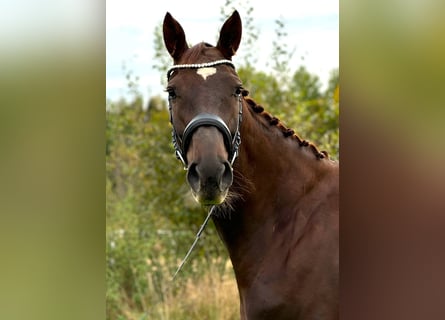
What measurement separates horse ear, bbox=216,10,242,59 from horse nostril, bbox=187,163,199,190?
0.59 meters

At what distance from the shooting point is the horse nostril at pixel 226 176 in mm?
2420

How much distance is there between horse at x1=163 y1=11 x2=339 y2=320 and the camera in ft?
8.39

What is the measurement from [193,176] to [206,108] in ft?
0.92

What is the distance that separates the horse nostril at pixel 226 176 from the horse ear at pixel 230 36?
57cm

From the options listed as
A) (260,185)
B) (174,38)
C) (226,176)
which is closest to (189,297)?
(260,185)

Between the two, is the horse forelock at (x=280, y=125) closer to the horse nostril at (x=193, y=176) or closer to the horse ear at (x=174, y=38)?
the horse ear at (x=174, y=38)

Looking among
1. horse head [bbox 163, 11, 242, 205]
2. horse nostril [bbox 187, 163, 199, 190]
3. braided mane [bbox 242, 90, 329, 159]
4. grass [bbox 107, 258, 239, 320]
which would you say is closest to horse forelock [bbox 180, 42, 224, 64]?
horse head [bbox 163, 11, 242, 205]

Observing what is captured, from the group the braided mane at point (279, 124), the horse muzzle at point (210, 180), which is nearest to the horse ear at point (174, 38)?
the braided mane at point (279, 124)

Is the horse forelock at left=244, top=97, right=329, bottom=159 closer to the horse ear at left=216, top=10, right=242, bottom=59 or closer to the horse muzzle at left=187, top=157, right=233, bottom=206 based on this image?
the horse ear at left=216, top=10, right=242, bottom=59

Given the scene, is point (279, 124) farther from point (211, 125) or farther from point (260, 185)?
point (211, 125)
